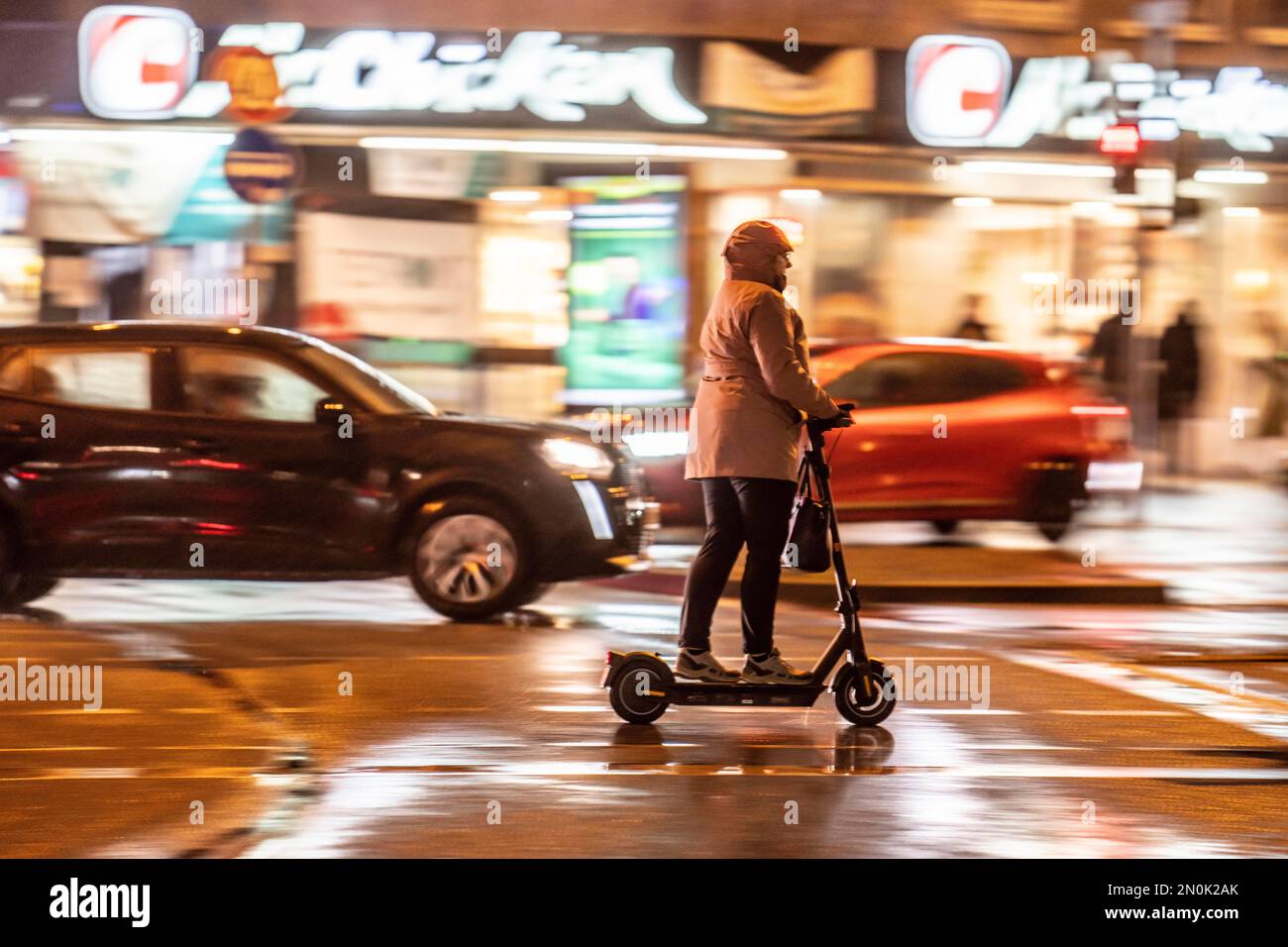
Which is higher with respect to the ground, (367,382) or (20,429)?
(367,382)

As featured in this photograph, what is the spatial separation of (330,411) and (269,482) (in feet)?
1.72

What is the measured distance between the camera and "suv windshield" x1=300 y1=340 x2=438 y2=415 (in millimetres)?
11219

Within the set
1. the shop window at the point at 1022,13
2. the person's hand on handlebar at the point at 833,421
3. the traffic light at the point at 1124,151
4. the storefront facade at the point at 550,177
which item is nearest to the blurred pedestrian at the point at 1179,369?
the storefront facade at the point at 550,177

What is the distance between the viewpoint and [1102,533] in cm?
1681

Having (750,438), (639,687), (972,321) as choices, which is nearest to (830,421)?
(750,438)

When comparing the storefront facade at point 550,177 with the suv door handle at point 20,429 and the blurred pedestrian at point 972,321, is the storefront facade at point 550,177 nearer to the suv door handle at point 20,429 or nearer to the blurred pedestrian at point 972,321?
the blurred pedestrian at point 972,321

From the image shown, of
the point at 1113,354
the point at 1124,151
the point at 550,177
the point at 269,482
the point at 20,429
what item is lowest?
the point at 269,482

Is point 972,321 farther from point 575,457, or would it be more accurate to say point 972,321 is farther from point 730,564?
point 730,564

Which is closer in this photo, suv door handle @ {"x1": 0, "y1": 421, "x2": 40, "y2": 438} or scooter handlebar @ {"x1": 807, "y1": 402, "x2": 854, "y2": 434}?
scooter handlebar @ {"x1": 807, "y1": 402, "x2": 854, "y2": 434}

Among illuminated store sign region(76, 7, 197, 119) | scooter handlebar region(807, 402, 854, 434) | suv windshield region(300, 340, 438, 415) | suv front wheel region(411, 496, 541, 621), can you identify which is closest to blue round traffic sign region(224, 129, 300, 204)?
suv windshield region(300, 340, 438, 415)

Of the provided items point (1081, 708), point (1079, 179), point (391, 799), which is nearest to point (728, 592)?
Result: point (1081, 708)

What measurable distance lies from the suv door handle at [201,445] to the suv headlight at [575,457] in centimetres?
182

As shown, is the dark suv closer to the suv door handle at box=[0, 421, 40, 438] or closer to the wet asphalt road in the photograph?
the suv door handle at box=[0, 421, 40, 438]

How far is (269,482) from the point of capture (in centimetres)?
1090
